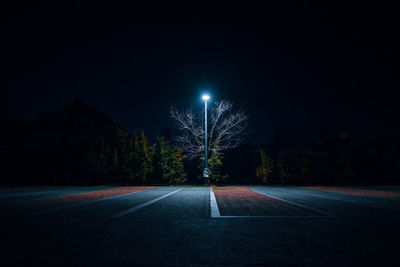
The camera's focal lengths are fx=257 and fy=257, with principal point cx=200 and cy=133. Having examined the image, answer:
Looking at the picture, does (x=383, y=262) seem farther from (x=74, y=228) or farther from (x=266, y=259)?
(x=74, y=228)

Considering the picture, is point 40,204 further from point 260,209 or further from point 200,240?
point 260,209

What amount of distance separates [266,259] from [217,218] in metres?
3.07

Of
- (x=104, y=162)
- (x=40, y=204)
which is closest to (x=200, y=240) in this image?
(x=40, y=204)

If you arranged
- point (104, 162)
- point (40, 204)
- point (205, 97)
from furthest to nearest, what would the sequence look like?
point (104, 162) < point (205, 97) < point (40, 204)

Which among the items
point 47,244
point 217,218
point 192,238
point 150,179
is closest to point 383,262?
point 192,238

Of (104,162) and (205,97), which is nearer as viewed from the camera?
(205,97)

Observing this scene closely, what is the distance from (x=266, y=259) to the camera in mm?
3508

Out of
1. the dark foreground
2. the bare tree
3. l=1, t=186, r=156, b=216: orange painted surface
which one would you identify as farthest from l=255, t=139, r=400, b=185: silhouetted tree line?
the dark foreground

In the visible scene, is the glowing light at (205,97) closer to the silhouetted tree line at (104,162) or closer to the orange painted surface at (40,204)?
the silhouetted tree line at (104,162)

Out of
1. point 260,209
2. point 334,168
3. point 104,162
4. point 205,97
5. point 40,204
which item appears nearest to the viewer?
point 260,209

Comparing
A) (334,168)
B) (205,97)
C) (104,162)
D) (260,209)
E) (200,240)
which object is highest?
(205,97)

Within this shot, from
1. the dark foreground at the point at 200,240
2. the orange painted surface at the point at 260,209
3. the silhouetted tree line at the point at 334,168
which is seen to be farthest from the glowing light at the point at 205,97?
the dark foreground at the point at 200,240

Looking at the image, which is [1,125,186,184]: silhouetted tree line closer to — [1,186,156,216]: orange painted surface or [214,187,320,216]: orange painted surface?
[1,186,156,216]: orange painted surface

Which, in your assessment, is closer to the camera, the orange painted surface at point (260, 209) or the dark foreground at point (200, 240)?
the dark foreground at point (200, 240)
